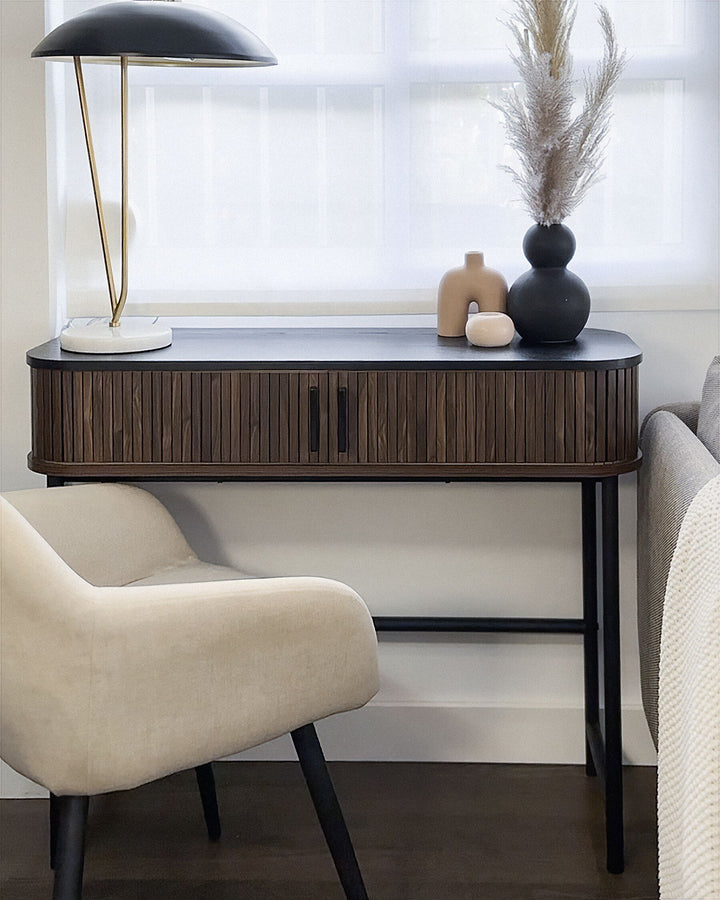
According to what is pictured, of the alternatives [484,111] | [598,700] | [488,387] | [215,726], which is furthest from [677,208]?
[215,726]

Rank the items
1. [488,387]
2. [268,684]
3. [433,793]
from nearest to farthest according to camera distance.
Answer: [268,684] < [488,387] < [433,793]

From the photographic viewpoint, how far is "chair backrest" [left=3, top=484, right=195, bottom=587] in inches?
73.3

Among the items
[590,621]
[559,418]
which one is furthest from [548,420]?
[590,621]

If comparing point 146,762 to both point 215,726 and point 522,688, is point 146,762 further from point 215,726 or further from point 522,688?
point 522,688

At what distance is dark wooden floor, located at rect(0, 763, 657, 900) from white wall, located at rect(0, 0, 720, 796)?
7 cm

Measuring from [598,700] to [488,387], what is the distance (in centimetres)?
80

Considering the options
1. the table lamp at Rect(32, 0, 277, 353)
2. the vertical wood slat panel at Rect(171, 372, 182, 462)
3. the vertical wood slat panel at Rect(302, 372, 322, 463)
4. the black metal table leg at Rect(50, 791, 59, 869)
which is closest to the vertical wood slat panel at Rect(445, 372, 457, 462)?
the vertical wood slat panel at Rect(302, 372, 322, 463)

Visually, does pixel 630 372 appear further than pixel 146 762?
Yes

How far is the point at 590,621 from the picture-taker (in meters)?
2.23

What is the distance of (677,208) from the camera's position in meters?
2.29


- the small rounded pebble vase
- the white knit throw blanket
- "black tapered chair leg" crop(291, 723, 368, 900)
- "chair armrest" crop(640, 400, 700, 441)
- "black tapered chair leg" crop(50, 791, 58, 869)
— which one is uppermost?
the small rounded pebble vase

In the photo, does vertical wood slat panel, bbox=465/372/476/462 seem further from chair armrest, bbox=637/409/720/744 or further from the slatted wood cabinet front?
chair armrest, bbox=637/409/720/744

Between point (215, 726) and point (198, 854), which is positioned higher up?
point (215, 726)

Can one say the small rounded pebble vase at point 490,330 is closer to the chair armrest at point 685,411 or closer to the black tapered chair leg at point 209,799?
the chair armrest at point 685,411
